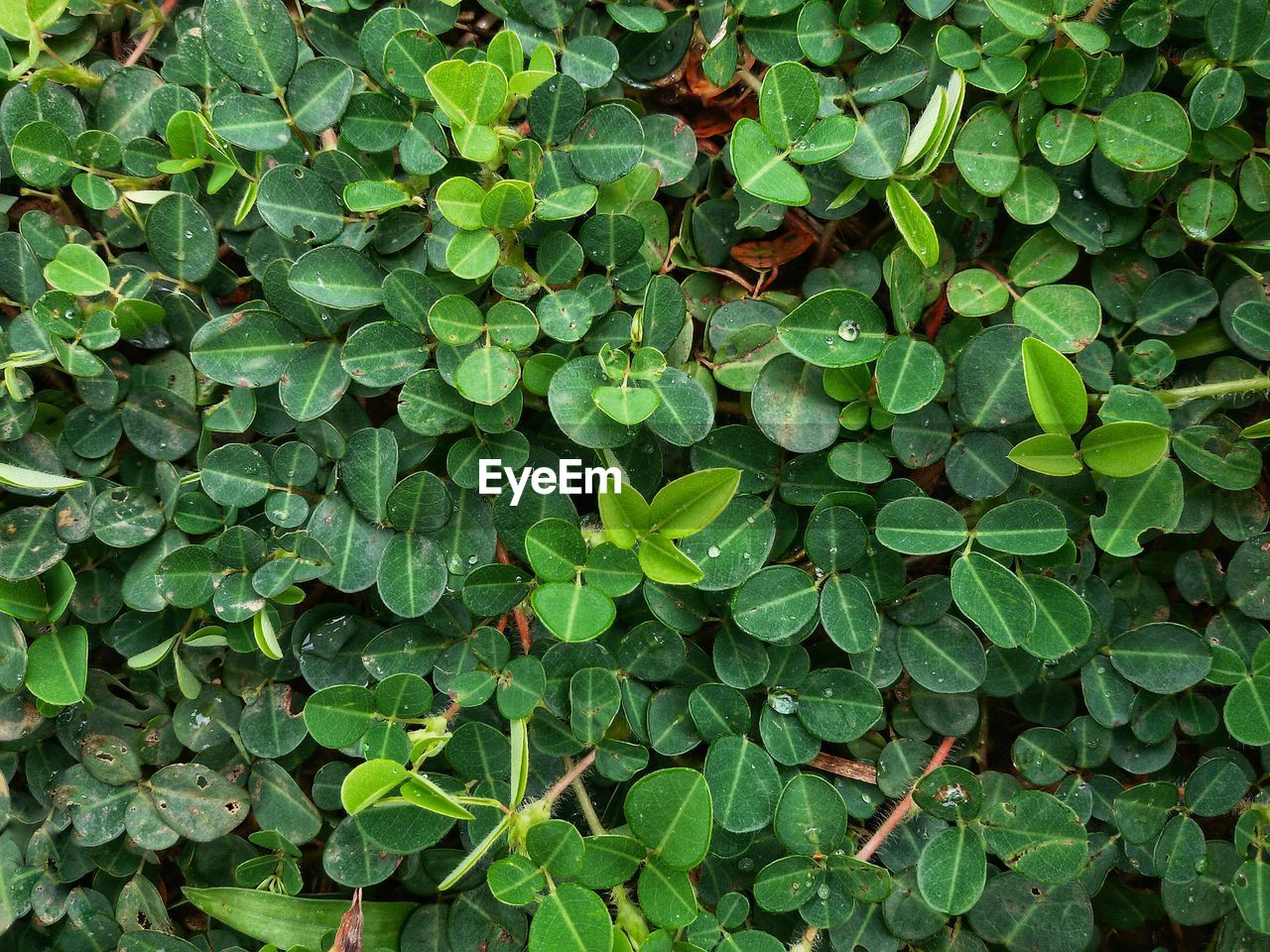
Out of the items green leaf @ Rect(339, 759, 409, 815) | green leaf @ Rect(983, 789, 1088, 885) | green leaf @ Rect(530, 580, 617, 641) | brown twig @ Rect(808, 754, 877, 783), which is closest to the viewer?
green leaf @ Rect(339, 759, 409, 815)

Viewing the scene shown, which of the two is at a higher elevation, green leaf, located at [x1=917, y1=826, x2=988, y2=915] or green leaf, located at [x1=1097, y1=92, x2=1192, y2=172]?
green leaf, located at [x1=1097, y1=92, x2=1192, y2=172]

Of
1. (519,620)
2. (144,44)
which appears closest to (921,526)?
(519,620)

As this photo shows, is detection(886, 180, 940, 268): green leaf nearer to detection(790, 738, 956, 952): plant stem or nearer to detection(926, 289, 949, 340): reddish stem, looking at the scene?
detection(926, 289, 949, 340): reddish stem

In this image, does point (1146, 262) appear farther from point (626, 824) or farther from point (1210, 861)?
point (626, 824)

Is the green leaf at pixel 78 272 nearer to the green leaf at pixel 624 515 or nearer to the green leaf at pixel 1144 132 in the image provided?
the green leaf at pixel 624 515

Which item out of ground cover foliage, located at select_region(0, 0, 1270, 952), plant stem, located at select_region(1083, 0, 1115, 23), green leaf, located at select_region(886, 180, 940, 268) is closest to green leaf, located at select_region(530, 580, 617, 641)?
ground cover foliage, located at select_region(0, 0, 1270, 952)

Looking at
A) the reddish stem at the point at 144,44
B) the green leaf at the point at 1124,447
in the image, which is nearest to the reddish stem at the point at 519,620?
the green leaf at the point at 1124,447

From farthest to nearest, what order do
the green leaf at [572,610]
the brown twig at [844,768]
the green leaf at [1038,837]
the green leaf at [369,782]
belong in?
the brown twig at [844,768] → the green leaf at [1038,837] → the green leaf at [572,610] → the green leaf at [369,782]
